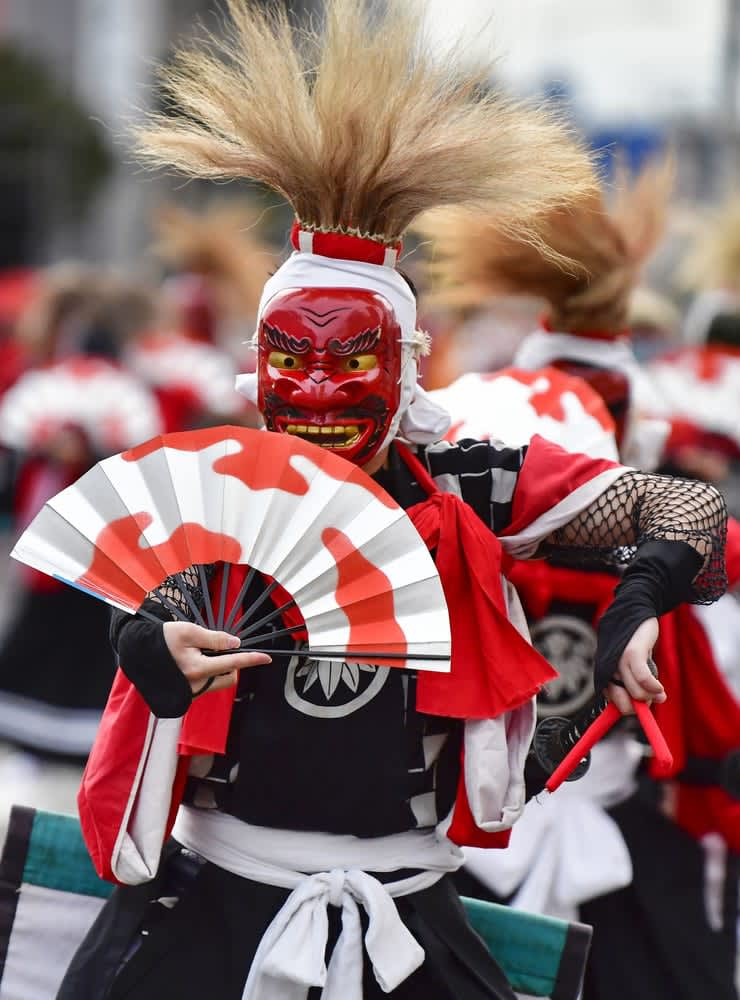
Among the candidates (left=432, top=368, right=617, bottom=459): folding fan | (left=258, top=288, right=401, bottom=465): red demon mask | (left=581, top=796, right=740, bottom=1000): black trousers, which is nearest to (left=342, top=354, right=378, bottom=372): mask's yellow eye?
(left=258, top=288, right=401, bottom=465): red demon mask

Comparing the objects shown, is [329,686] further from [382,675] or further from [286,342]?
[286,342]

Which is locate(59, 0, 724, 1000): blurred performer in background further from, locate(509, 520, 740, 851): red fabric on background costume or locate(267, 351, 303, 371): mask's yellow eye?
locate(509, 520, 740, 851): red fabric on background costume

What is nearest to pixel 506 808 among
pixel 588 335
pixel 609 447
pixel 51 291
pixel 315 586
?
pixel 315 586

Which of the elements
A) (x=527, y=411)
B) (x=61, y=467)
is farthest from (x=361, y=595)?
(x=61, y=467)

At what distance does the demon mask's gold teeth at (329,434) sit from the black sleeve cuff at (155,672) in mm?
444

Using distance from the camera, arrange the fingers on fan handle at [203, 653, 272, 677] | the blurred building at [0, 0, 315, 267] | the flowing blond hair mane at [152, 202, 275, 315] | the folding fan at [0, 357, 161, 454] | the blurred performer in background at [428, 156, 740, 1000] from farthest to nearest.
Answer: the blurred building at [0, 0, 315, 267], the flowing blond hair mane at [152, 202, 275, 315], the folding fan at [0, 357, 161, 454], the blurred performer in background at [428, 156, 740, 1000], the fingers on fan handle at [203, 653, 272, 677]

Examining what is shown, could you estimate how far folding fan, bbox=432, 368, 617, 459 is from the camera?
320cm

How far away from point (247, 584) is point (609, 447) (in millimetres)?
1266

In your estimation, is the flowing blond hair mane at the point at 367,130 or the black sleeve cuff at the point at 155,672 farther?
the flowing blond hair mane at the point at 367,130

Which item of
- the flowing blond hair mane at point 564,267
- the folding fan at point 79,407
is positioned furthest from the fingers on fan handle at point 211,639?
the folding fan at point 79,407

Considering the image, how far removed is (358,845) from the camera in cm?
254

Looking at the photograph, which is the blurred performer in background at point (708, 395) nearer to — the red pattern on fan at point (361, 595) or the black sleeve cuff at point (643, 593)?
the black sleeve cuff at point (643, 593)

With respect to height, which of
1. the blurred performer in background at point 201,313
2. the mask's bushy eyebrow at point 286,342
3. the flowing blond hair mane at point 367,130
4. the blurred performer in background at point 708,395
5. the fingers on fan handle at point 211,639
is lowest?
the blurred performer in background at point 201,313

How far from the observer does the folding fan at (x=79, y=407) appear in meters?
6.77
